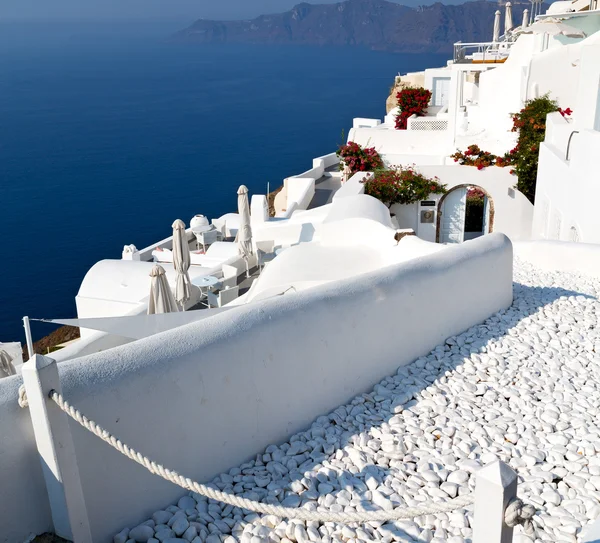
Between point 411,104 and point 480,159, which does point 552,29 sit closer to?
point 480,159

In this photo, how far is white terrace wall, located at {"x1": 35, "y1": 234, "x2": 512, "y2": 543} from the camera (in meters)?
3.90

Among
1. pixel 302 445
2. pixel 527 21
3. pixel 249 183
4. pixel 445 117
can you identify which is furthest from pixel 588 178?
pixel 249 183

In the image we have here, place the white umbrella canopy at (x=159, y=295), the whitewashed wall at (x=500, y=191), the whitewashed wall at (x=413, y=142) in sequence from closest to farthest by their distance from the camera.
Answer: the white umbrella canopy at (x=159, y=295), the whitewashed wall at (x=500, y=191), the whitewashed wall at (x=413, y=142)

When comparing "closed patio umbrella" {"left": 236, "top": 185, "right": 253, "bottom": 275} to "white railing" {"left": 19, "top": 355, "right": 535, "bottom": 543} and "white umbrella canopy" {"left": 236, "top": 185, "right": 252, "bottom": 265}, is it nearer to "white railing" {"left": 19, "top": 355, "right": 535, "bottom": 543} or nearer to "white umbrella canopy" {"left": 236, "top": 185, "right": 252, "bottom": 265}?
"white umbrella canopy" {"left": 236, "top": 185, "right": 252, "bottom": 265}

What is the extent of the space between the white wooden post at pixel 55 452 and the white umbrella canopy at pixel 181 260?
365 inches

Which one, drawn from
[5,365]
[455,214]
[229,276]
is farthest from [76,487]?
[455,214]

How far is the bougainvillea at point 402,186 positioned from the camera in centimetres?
1828

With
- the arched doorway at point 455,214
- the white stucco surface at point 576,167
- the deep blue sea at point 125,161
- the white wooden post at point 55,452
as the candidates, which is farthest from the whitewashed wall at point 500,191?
the deep blue sea at point 125,161

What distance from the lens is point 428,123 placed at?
24312mm

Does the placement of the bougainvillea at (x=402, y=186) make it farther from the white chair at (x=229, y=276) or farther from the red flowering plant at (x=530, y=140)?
the white chair at (x=229, y=276)

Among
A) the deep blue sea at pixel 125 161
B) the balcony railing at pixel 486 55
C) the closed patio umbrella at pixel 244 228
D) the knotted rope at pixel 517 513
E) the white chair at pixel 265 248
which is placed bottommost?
the deep blue sea at pixel 125 161

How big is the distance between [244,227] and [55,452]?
1290 centimetres

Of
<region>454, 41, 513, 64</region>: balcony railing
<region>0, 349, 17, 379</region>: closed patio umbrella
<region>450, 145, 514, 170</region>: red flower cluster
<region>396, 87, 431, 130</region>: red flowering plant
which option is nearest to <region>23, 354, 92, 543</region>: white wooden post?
→ <region>0, 349, 17, 379</region>: closed patio umbrella

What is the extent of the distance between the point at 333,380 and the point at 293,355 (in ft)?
1.91
